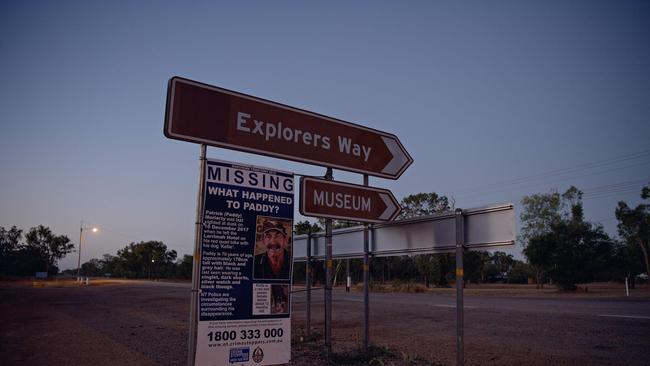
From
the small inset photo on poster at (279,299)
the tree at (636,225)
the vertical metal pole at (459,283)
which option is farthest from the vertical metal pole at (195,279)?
the tree at (636,225)

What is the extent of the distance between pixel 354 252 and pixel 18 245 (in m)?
122

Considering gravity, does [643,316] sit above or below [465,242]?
below

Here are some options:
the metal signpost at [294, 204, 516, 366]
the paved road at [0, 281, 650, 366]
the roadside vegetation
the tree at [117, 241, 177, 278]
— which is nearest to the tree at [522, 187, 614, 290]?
the roadside vegetation

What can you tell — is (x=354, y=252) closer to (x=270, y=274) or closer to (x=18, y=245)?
(x=270, y=274)

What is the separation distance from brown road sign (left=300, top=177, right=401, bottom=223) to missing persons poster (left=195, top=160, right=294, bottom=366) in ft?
2.35

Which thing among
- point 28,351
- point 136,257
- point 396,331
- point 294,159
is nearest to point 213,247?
point 294,159

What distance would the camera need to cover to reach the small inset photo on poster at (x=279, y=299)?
197 inches

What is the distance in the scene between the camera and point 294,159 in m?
5.90

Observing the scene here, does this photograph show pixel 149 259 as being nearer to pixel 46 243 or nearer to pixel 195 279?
pixel 46 243

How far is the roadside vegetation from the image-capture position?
33.8 metres

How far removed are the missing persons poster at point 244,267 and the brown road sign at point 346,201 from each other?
2.35 feet

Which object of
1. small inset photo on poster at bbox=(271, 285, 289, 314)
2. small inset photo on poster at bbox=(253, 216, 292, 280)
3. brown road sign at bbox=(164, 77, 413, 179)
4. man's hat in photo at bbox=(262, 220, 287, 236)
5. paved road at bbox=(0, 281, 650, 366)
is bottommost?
paved road at bbox=(0, 281, 650, 366)

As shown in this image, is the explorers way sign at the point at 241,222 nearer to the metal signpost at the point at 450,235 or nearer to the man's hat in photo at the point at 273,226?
the man's hat in photo at the point at 273,226

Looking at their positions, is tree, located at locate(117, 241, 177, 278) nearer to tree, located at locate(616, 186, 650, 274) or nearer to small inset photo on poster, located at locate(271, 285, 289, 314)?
tree, located at locate(616, 186, 650, 274)
